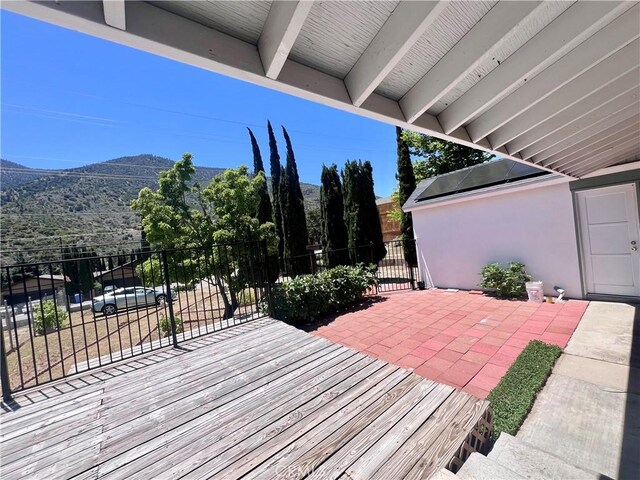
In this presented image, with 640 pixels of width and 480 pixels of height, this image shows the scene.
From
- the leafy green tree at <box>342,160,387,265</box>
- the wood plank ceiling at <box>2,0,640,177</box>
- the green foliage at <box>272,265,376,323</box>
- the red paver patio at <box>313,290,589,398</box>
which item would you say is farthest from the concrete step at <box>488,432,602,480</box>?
the leafy green tree at <box>342,160,387,265</box>

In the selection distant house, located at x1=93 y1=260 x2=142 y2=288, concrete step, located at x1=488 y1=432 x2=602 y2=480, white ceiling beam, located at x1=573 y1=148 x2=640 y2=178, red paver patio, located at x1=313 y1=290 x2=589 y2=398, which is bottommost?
red paver patio, located at x1=313 y1=290 x2=589 y2=398

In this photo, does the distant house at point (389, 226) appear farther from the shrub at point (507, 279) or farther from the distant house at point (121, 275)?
the distant house at point (121, 275)

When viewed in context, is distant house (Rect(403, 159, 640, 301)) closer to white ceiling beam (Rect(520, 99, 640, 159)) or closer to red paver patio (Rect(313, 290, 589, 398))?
red paver patio (Rect(313, 290, 589, 398))

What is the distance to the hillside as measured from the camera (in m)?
12.8

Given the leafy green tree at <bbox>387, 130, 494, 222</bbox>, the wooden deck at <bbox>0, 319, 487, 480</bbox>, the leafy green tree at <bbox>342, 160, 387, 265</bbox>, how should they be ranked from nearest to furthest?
the wooden deck at <bbox>0, 319, 487, 480</bbox>, the leafy green tree at <bbox>342, 160, 387, 265</bbox>, the leafy green tree at <bbox>387, 130, 494, 222</bbox>

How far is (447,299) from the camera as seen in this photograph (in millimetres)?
5961

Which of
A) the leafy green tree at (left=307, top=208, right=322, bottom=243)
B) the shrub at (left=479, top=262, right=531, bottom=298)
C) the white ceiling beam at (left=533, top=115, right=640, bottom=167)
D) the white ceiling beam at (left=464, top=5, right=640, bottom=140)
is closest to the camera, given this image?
the white ceiling beam at (left=464, top=5, right=640, bottom=140)

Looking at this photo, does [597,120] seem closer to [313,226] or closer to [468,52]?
[468,52]

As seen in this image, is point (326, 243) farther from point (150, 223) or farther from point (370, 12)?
point (370, 12)

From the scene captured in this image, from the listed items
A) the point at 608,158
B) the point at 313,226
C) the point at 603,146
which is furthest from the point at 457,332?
the point at 313,226

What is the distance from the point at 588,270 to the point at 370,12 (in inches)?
255

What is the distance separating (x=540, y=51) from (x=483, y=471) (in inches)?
88.8

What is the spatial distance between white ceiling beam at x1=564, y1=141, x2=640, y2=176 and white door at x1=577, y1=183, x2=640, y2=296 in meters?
0.76

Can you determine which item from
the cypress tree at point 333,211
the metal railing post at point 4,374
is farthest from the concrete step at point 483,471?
the cypress tree at point 333,211
